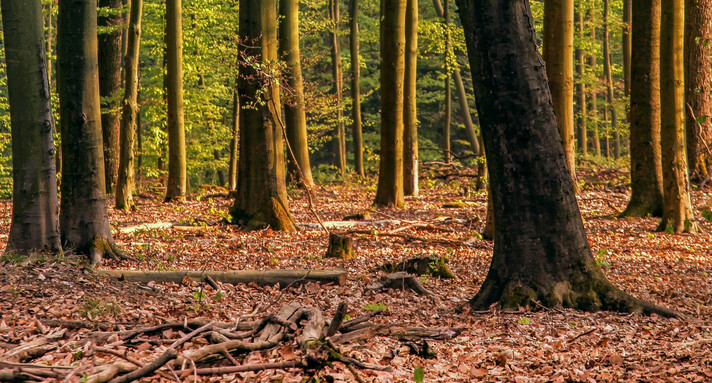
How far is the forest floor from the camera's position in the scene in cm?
415

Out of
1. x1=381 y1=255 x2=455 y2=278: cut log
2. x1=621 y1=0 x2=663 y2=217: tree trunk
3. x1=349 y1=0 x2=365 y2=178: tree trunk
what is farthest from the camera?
x1=349 y1=0 x2=365 y2=178: tree trunk

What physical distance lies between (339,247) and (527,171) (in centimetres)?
389

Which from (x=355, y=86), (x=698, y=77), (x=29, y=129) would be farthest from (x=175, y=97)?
(x=698, y=77)

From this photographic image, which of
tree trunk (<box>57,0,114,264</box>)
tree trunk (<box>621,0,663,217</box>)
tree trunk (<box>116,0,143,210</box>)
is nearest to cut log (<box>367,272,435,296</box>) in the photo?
tree trunk (<box>57,0,114,264</box>)

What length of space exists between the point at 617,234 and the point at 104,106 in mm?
13378

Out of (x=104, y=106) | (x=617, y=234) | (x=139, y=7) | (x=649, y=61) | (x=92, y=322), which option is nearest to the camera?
(x=92, y=322)

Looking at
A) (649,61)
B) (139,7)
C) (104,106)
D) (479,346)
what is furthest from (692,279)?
(104,106)

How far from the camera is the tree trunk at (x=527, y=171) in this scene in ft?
19.0

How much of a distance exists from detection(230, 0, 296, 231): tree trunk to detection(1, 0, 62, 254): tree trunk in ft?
15.3

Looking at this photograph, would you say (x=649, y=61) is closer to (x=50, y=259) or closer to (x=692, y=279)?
(x=692, y=279)

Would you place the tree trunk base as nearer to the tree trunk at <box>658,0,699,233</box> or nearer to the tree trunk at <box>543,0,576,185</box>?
the tree trunk at <box>658,0,699,233</box>

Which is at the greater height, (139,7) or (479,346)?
(139,7)

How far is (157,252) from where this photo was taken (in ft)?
31.1

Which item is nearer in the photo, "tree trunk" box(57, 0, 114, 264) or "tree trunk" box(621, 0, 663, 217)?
"tree trunk" box(57, 0, 114, 264)
